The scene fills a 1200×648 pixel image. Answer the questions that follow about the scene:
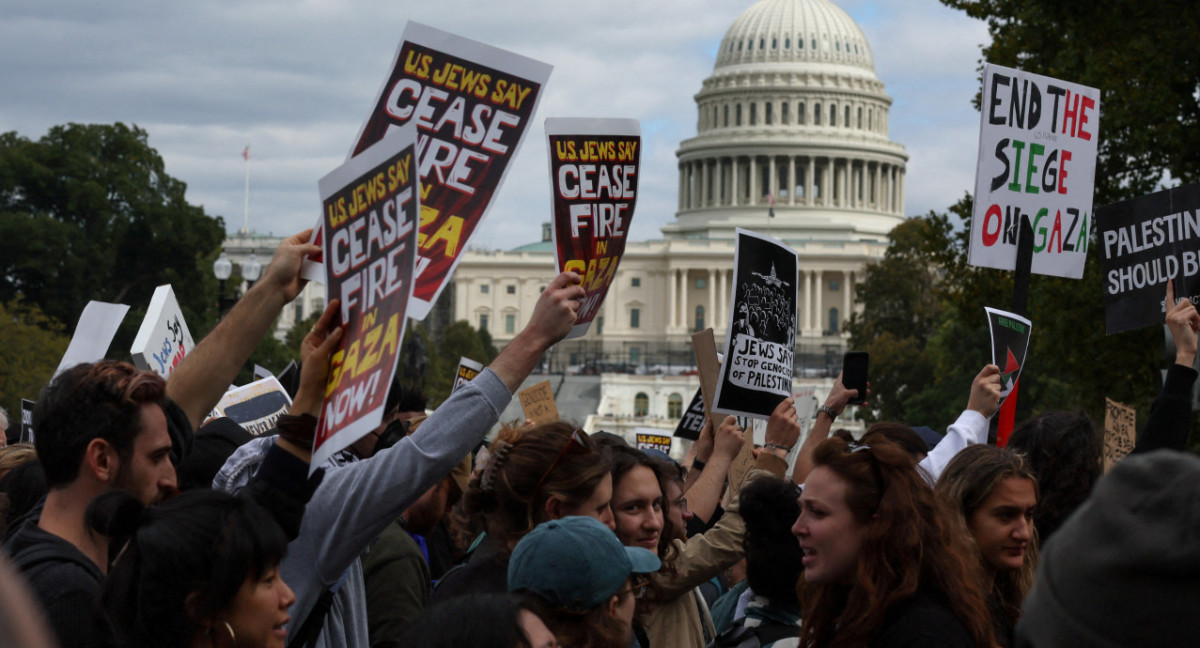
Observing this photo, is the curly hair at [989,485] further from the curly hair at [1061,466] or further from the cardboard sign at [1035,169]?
the cardboard sign at [1035,169]

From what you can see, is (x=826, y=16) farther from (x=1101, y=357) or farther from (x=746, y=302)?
(x=746, y=302)

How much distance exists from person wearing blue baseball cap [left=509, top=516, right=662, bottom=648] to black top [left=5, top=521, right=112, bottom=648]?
2.82 feet

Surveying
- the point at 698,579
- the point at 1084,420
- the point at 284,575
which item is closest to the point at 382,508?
the point at 284,575

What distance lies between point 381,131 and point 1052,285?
14.7 m

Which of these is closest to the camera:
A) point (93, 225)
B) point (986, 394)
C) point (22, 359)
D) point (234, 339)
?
point (234, 339)

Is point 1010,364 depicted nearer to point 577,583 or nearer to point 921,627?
point 921,627

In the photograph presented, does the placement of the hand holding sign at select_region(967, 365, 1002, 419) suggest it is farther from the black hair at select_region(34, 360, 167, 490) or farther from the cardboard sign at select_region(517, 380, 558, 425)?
the cardboard sign at select_region(517, 380, 558, 425)

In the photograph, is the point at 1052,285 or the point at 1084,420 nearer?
the point at 1084,420

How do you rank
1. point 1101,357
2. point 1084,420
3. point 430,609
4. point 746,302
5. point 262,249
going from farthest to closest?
1. point 262,249
2. point 1101,357
3. point 746,302
4. point 1084,420
5. point 430,609

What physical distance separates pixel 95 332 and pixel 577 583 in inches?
157

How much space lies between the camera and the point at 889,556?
139 inches

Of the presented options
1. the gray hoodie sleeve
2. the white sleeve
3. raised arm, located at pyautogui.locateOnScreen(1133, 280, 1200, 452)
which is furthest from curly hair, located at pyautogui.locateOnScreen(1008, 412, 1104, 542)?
the gray hoodie sleeve

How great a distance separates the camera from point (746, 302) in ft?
21.3

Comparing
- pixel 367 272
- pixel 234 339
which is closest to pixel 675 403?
pixel 234 339
